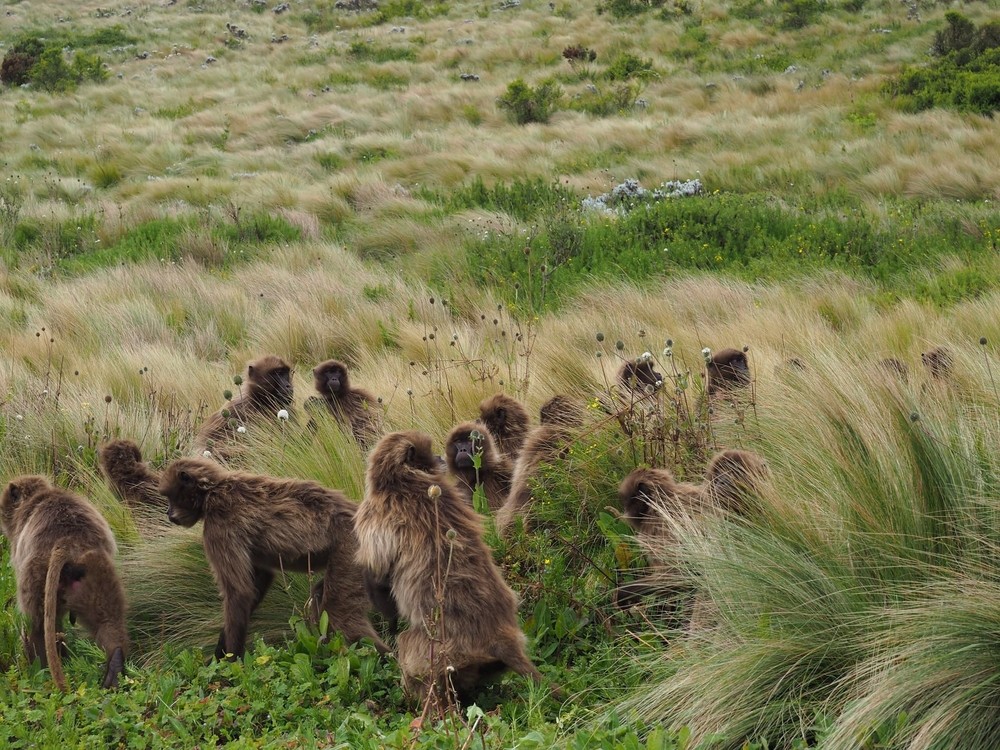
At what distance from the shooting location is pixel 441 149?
22422mm

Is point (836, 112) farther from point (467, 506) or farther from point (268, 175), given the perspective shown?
point (467, 506)

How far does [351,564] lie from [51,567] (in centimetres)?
129

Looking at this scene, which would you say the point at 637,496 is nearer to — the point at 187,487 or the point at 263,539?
the point at 263,539

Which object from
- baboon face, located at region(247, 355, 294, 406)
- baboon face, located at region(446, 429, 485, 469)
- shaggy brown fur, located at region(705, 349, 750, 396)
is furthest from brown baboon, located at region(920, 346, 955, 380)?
baboon face, located at region(247, 355, 294, 406)

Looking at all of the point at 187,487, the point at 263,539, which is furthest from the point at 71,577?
the point at 263,539

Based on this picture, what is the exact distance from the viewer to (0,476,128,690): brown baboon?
4.75m

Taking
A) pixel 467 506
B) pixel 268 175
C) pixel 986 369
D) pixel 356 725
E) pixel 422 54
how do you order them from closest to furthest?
pixel 356 725 → pixel 467 506 → pixel 986 369 → pixel 268 175 → pixel 422 54

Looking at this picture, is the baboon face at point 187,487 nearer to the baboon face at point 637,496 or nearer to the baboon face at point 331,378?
the baboon face at point 637,496

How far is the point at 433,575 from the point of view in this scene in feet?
13.2

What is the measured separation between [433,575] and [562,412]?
2440mm

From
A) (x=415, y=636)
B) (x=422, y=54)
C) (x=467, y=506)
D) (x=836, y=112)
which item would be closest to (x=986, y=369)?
(x=467, y=506)

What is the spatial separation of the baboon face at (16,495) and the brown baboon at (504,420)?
8.10 feet

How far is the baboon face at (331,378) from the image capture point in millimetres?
7133

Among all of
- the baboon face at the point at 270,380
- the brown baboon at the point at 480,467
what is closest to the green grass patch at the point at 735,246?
the baboon face at the point at 270,380
